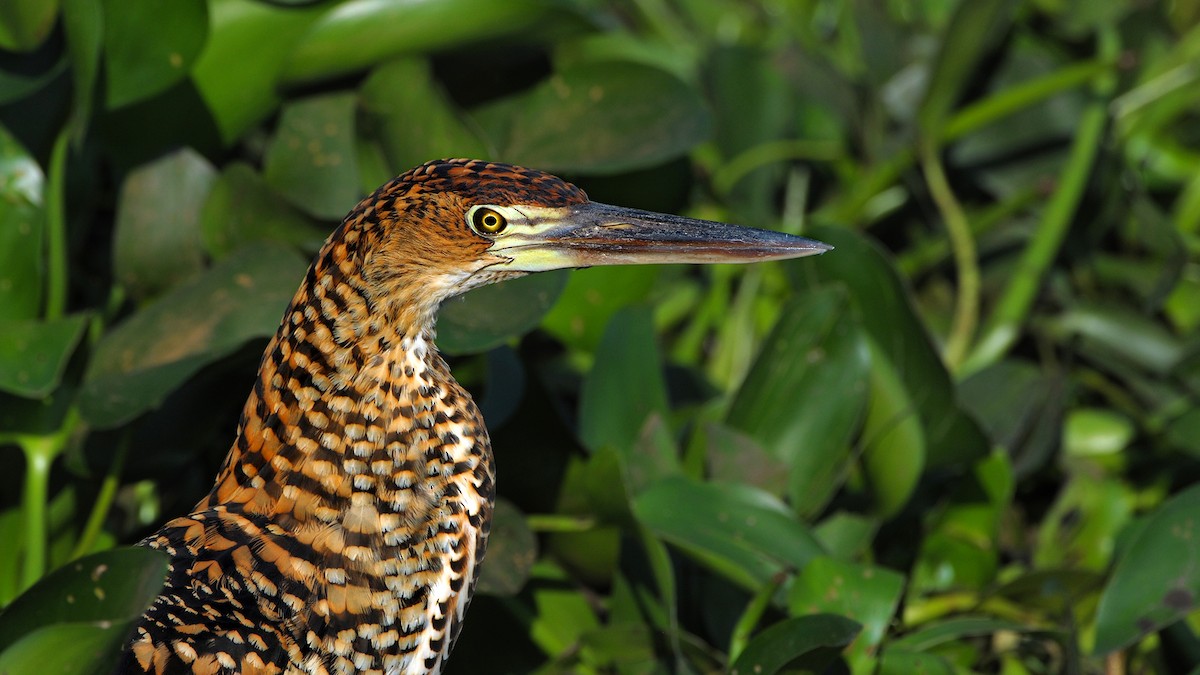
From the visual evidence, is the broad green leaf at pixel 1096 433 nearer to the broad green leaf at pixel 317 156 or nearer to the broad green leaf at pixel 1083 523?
the broad green leaf at pixel 1083 523

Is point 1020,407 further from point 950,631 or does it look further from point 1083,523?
point 950,631

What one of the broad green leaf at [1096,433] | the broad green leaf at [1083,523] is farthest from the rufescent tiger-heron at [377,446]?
the broad green leaf at [1096,433]

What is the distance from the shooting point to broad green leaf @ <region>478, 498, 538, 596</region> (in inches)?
126

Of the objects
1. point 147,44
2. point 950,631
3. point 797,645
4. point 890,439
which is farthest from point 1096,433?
point 147,44

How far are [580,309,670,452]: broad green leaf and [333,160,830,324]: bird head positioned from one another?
1.02m

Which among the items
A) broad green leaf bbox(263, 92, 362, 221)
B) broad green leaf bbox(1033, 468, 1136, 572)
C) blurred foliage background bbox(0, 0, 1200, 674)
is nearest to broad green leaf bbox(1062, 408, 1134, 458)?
blurred foliage background bbox(0, 0, 1200, 674)

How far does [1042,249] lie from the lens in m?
4.75

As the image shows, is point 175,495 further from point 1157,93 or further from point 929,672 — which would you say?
point 1157,93

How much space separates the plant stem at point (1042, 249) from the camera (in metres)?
4.66

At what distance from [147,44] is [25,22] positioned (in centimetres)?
26

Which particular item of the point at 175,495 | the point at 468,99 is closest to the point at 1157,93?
the point at 468,99

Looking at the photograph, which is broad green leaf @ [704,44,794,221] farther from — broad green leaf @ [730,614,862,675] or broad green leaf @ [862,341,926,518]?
broad green leaf @ [730,614,862,675]

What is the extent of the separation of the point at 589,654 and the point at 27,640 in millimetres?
1609

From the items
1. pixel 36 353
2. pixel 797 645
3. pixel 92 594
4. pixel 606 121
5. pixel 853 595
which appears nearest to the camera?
pixel 92 594
